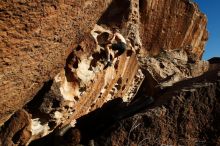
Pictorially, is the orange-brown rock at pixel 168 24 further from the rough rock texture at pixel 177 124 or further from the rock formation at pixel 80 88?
the rough rock texture at pixel 177 124

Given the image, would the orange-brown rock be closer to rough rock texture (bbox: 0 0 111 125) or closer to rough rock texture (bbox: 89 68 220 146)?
rough rock texture (bbox: 89 68 220 146)

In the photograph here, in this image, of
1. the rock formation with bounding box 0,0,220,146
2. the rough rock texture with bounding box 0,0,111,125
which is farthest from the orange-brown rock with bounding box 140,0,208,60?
the rough rock texture with bounding box 0,0,111,125

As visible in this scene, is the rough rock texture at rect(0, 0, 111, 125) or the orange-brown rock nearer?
the rough rock texture at rect(0, 0, 111, 125)

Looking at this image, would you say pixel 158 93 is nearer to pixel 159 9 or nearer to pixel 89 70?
pixel 89 70

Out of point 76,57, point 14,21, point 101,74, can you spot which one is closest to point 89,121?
point 101,74

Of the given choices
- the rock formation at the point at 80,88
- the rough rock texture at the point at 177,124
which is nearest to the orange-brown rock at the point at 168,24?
the rock formation at the point at 80,88

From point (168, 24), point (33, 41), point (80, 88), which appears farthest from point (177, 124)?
point (168, 24)
